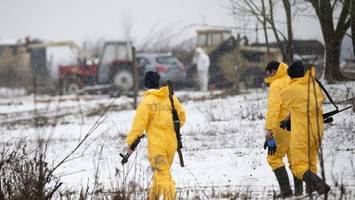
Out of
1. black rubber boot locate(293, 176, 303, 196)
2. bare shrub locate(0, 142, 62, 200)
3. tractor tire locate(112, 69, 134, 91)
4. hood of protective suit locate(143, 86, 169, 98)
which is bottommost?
black rubber boot locate(293, 176, 303, 196)

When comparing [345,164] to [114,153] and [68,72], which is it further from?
[68,72]

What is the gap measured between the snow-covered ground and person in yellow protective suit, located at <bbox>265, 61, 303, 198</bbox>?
380mm

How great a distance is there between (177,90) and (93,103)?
5162mm

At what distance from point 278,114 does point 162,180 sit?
63.4 inches

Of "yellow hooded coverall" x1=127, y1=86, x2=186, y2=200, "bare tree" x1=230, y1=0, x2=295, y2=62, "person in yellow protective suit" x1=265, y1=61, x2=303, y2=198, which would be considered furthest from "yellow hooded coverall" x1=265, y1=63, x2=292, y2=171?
"bare tree" x1=230, y1=0, x2=295, y2=62

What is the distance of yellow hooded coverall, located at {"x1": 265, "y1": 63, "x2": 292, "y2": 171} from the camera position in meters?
6.62

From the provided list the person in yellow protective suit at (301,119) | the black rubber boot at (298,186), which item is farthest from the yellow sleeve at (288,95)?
the black rubber boot at (298,186)

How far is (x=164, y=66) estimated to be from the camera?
25.2m

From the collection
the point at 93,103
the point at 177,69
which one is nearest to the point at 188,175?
the point at 93,103

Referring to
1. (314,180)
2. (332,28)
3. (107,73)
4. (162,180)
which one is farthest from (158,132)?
(107,73)

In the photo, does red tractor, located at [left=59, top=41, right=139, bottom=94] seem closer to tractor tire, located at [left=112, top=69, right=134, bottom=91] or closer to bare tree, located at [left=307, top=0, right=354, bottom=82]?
tractor tire, located at [left=112, top=69, right=134, bottom=91]

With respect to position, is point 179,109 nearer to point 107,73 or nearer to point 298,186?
point 298,186

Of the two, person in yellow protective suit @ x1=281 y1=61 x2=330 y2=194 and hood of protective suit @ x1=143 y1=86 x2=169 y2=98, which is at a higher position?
hood of protective suit @ x1=143 y1=86 x2=169 y2=98

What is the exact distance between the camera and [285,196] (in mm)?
6719
